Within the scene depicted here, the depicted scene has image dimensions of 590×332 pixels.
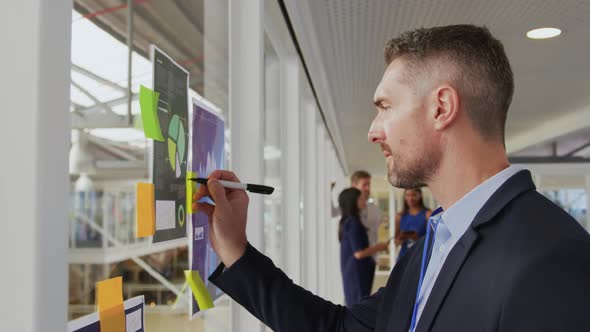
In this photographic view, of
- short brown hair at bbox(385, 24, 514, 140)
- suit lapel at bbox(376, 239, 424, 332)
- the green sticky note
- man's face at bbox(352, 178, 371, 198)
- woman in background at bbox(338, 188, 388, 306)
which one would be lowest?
woman in background at bbox(338, 188, 388, 306)

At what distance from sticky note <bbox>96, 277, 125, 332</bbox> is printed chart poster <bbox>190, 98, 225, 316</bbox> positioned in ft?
1.33

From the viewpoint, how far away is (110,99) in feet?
3.74

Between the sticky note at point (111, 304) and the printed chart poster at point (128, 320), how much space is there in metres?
0.01

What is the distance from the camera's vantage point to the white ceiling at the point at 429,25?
2.73 m

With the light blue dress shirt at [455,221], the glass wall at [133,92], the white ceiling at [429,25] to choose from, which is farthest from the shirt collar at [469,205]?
the white ceiling at [429,25]

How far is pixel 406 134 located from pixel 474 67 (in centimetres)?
19

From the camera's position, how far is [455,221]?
1.07 metres

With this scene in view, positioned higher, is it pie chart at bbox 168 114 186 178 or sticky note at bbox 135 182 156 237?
pie chart at bbox 168 114 186 178

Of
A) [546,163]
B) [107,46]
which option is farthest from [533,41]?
[546,163]

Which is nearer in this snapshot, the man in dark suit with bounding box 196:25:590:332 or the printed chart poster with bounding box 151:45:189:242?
the man in dark suit with bounding box 196:25:590:332

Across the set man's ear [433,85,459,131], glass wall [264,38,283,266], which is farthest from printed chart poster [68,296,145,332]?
glass wall [264,38,283,266]

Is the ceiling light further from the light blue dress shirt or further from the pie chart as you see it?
the pie chart

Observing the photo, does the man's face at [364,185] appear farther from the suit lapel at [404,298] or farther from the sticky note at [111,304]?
the sticky note at [111,304]

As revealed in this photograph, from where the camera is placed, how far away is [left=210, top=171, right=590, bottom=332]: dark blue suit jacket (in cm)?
74
